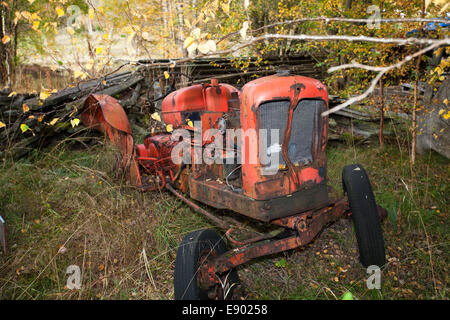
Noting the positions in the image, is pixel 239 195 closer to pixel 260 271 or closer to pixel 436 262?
pixel 260 271

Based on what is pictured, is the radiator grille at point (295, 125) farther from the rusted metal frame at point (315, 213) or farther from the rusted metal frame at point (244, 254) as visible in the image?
the rusted metal frame at point (244, 254)

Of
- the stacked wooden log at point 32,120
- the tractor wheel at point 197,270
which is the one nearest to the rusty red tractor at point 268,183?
the tractor wheel at point 197,270

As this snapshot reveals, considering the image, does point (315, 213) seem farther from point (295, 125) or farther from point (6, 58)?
point (6, 58)

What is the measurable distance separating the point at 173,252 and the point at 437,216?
282 centimetres

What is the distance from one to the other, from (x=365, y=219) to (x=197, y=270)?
139cm

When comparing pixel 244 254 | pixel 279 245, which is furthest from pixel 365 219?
pixel 244 254

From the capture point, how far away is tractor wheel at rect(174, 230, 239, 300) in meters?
2.07

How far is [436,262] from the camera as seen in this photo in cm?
282

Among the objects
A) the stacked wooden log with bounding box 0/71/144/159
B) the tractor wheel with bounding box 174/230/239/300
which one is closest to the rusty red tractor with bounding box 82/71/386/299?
the tractor wheel with bounding box 174/230/239/300

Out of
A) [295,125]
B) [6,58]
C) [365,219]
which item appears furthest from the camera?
[6,58]

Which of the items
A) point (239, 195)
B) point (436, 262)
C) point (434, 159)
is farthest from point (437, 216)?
point (239, 195)

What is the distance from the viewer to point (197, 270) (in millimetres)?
2107

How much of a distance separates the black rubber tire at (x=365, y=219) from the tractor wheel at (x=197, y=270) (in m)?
1.11

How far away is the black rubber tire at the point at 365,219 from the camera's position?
2.61 meters
